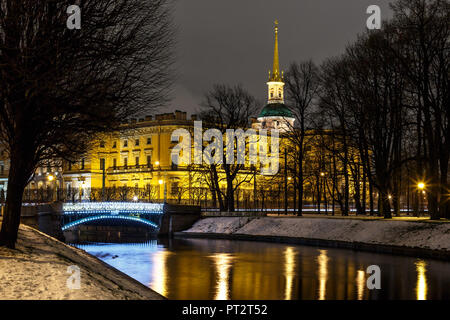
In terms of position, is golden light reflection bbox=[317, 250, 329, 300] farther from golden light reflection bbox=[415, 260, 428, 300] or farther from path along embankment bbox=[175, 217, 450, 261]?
golden light reflection bbox=[415, 260, 428, 300]

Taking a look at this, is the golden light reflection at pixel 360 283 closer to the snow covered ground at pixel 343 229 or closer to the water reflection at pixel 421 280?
the water reflection at pixel 421 280

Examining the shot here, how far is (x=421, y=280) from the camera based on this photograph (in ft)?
95.2

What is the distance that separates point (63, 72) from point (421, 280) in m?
19.7

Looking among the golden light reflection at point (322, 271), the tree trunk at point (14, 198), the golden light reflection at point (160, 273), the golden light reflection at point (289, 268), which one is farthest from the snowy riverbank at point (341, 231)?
the tree trunk at point (14, 198)

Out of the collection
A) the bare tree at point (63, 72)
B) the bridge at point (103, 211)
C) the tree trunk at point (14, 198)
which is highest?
the bare tree at point (63, 72)

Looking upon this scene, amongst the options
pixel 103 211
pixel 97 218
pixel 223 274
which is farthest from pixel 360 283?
pixel 97 218

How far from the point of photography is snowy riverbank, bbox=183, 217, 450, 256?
38156mm

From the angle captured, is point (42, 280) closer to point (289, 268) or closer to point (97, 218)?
point (289, 268)

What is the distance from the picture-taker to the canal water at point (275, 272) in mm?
26672

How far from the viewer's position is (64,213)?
55.5 meters

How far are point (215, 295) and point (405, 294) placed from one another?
8164 mm

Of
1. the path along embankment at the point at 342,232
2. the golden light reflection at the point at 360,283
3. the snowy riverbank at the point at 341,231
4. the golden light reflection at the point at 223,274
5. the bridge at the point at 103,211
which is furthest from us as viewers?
the bridge at the point at 103,211

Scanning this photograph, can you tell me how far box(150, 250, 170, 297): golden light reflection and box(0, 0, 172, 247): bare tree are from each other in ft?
27.4
